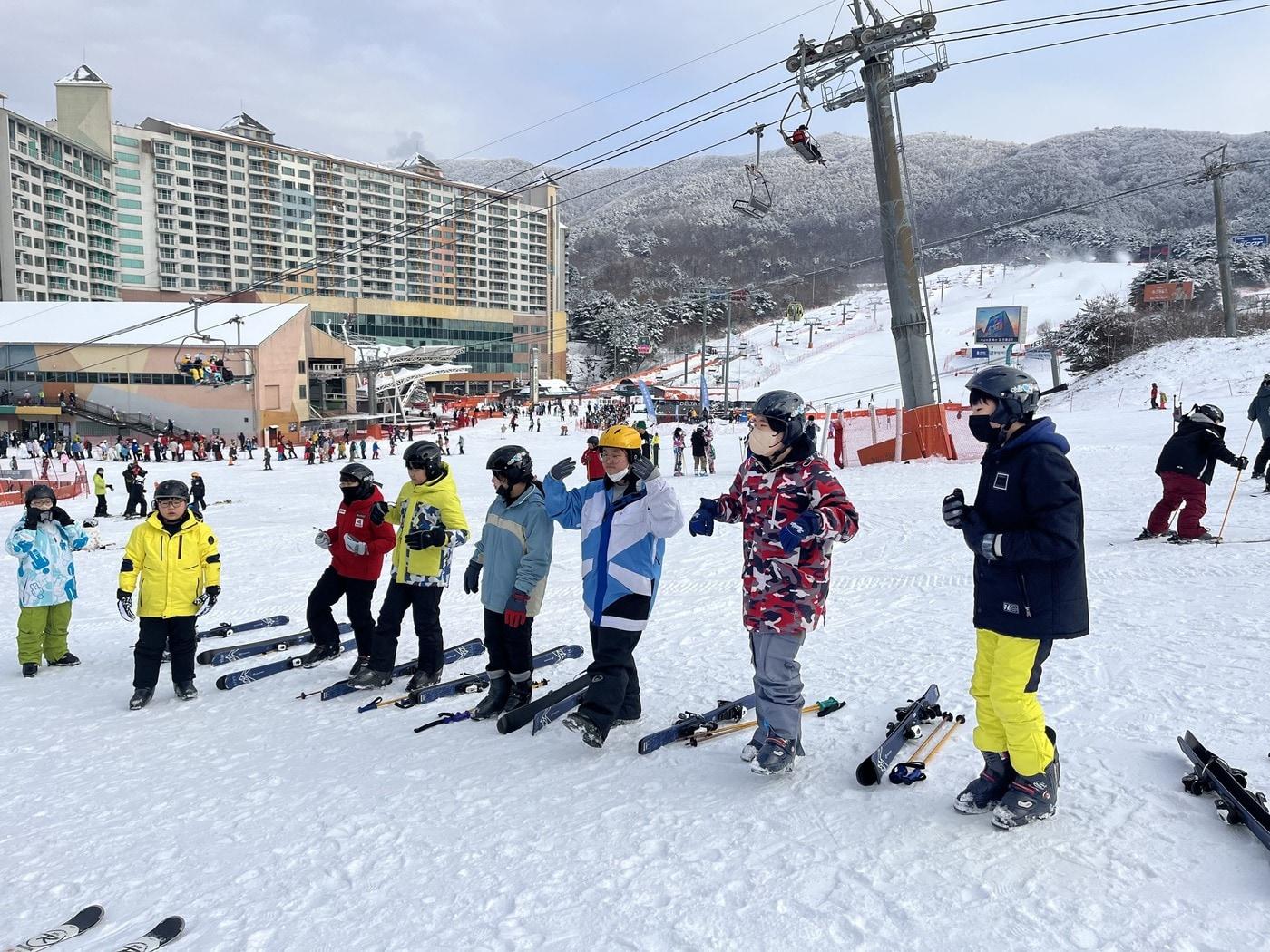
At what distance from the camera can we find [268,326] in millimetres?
46469

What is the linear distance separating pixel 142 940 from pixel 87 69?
3839 inches

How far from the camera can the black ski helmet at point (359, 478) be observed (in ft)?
18.0

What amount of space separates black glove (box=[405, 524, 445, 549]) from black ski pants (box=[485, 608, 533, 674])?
0.58m

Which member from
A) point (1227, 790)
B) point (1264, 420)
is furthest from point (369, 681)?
point (1264, 420)

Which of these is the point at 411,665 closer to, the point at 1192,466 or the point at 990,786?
the point at 990,786

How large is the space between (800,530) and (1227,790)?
5.72ft

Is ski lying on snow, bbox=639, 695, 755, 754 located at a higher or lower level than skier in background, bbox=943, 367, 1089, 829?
lower

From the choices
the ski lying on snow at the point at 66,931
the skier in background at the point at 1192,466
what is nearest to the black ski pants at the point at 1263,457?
the skier in background at the point at 1192,466

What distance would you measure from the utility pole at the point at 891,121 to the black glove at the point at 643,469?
12.6m

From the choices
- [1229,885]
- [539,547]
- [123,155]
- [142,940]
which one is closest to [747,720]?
[539,547]

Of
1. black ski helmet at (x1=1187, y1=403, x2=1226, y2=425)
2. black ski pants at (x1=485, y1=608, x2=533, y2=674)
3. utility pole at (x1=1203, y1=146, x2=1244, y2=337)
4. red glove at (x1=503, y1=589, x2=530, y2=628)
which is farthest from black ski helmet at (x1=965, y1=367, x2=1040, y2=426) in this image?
utility pole at (x1=1203, y1=146, x2=1244, y2=337)

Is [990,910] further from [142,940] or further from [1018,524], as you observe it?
[142,940]

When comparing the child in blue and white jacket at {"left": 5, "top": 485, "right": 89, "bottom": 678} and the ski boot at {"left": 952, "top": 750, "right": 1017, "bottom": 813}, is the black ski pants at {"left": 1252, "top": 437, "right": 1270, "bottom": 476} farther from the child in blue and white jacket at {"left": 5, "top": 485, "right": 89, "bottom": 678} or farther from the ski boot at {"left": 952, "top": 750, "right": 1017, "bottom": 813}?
the child in blue and white jacket at {"left": 5, "top": 485, "right": 89, "bottom": 678}

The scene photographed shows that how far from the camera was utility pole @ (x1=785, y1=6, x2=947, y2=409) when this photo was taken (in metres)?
14.1
